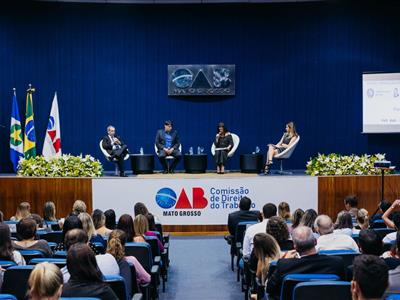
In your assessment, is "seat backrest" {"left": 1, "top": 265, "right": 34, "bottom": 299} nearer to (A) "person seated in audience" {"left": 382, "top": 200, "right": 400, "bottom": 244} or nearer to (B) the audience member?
(B) the audience member

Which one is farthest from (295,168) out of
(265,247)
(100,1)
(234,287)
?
(265,247)

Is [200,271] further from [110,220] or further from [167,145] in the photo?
[167,145]

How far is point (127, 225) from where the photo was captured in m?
5.33

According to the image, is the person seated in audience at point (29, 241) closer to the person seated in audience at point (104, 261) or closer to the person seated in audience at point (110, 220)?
the person seated in audience at point (104, 261)

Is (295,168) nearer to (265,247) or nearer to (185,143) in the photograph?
(185,143)

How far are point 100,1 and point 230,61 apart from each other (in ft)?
10.5

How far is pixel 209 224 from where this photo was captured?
9.99 metres

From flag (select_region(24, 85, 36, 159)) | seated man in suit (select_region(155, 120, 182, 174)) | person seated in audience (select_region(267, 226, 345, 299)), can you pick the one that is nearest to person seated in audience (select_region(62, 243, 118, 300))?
person seated in audience (select_region(267, 226, 345, 299))

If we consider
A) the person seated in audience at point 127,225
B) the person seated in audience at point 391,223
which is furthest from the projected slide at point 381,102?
the person seated in audience at point 127,225

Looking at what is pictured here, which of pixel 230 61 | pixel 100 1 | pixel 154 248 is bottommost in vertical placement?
pixel 154 248

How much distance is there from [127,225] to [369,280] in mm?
A: 3125

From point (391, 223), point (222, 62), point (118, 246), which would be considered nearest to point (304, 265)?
point (118, 246)

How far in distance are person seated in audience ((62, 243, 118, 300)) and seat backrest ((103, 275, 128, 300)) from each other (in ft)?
0.98

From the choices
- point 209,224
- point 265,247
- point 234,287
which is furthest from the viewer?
point 209,224
